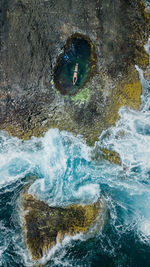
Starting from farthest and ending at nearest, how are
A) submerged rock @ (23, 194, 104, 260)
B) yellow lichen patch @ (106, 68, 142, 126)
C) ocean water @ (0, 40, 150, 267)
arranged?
yellow lichen patch @ (106, 68, 142, 126) → ocean water @ (0, 40, 150, 267) → submerged rock @ (23, 194, 104, 260)

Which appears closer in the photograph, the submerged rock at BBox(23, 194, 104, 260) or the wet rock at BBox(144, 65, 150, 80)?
the submerged rock at BBox(23, 194, 104, 260)

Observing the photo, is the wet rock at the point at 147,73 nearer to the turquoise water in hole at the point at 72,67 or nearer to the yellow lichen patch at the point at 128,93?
the yellow lichen patch at the point at 128,93

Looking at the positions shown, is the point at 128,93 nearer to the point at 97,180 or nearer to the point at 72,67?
the point at 72,67

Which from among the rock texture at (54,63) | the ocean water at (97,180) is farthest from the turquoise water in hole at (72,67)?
the ocean water at (97,180)

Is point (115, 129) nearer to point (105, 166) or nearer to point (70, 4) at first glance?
point (105, 166)

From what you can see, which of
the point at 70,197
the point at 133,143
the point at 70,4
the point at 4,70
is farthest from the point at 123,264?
the point at 70,4

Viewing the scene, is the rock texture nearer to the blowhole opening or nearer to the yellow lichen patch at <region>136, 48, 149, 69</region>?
the yellow lichen patch at <region>136, 48, 149, 69</region>

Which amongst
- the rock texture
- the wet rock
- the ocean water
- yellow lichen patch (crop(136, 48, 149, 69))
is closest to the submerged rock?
the ocean water

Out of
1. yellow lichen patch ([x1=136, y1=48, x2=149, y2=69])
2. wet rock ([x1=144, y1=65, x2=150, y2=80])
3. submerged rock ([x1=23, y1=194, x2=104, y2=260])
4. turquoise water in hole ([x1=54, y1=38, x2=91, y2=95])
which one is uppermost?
turquoise water in hole ([x1=54, y1=38, x2=91, y2=95])
